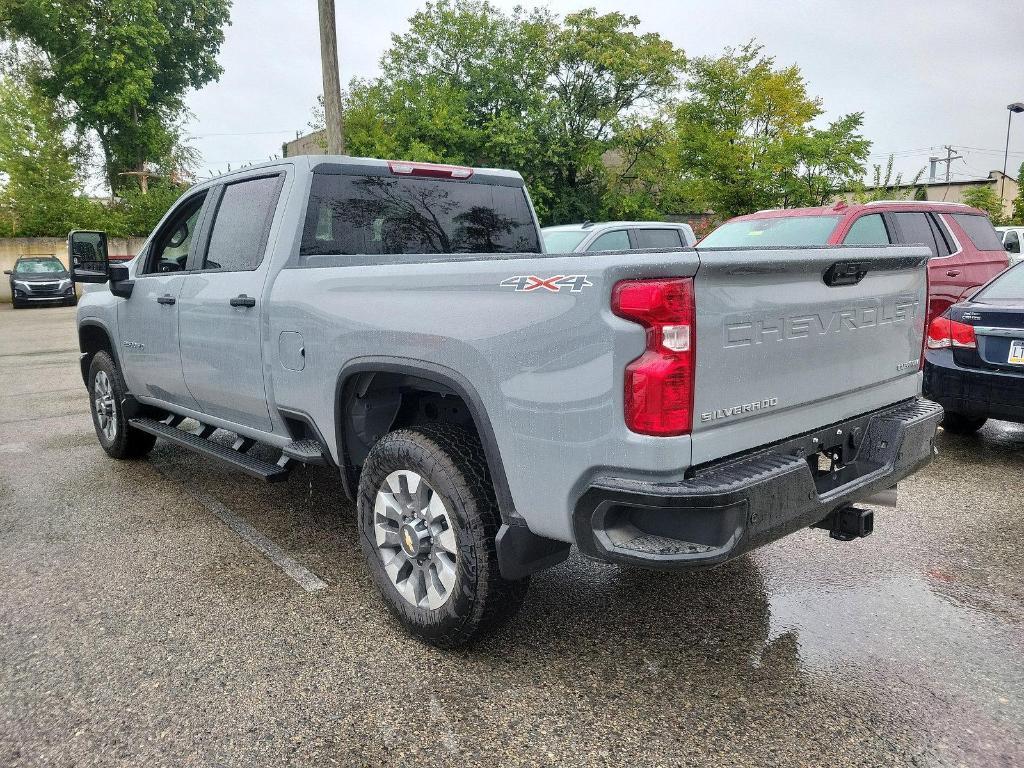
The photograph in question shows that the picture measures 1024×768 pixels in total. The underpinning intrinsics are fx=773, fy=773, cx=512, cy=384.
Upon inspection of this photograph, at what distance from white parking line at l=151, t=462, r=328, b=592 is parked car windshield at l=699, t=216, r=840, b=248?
528 cm

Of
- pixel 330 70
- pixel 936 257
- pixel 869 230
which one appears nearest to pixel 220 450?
pixel 869 230

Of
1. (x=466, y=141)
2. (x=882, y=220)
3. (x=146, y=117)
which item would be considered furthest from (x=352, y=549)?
Answer: (x=146, y=117)

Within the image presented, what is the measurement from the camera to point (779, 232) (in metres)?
7.92

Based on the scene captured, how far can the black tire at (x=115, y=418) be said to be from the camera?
5605mm

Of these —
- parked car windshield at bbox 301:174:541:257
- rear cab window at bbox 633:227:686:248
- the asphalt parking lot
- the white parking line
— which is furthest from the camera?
rear cab window at bbox 633:227:686:248

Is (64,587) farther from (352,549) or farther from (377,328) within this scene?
(377,328)

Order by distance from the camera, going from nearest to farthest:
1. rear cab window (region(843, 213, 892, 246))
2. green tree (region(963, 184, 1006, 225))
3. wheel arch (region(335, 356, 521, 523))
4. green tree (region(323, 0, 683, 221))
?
wheel arch (region(335, 356, 521, 523)) < rear cab window (region(843, 213, 892, 246)) < green tree (region(323, 0, 683, 221)) < green tree (region(963, 184, 1006, 225))

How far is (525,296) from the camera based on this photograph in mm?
2459

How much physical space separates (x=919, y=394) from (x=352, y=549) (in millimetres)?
2857

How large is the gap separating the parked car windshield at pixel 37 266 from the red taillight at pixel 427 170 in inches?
970

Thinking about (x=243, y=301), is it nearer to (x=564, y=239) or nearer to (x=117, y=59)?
(x=564, y=239)

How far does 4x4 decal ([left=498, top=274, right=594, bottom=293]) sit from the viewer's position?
7.52ft

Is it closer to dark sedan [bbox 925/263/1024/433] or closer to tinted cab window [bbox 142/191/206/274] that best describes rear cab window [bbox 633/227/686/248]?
dark sedan [bbox 925/263/1024/433]

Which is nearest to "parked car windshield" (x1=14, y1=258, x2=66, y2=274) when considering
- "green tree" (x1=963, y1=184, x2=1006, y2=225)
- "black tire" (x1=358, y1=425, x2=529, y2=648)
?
"black tire" (x1=358, y1=425, x2=529, y2=648)
